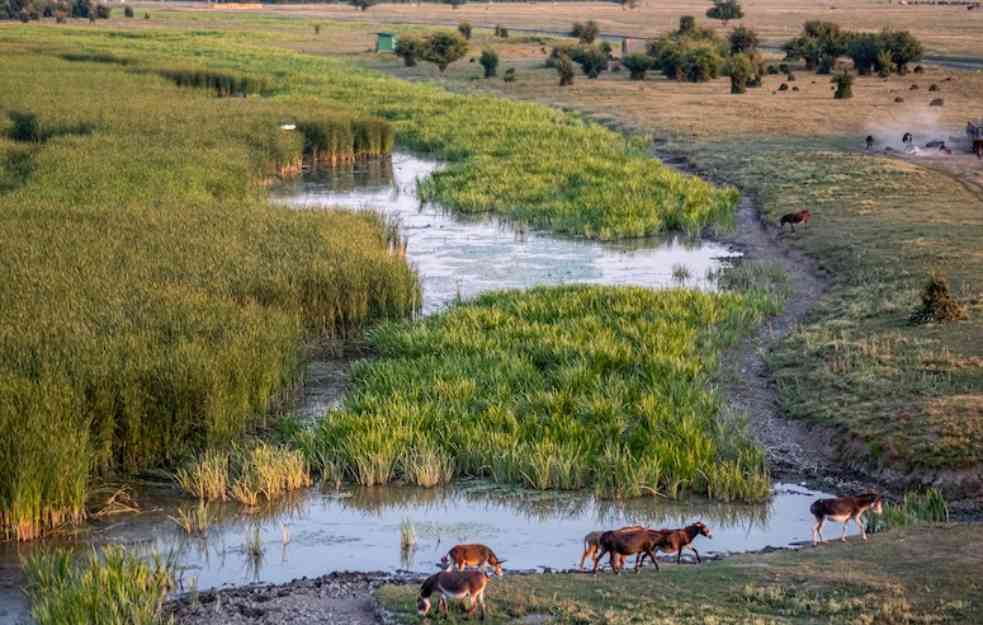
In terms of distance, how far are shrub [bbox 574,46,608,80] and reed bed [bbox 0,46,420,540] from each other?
26262 mm

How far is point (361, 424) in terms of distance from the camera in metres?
12.4

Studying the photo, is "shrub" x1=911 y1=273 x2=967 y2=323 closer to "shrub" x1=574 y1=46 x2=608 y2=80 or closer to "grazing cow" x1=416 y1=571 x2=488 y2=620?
"grazing cow" x1=416 y1=571 x2=488 y2=620

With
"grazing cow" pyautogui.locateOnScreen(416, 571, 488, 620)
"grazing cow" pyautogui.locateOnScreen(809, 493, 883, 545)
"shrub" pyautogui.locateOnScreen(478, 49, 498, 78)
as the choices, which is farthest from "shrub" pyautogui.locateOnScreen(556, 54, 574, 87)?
"grazing cow" pyautogui.locateOnScreen(416, 571, 488, 620)

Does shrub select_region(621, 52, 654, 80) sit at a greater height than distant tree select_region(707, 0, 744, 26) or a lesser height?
lesser

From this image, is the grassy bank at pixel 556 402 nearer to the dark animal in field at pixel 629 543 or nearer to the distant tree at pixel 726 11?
the dark animal in field at pixel 629 543

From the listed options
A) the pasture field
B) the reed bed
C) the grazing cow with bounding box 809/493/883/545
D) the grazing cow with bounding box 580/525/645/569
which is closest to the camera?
the grazing cow with bounding box 580/525/645/569

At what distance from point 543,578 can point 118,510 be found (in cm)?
396

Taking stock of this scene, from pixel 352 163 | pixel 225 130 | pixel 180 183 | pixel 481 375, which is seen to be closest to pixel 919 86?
pixel 352 163

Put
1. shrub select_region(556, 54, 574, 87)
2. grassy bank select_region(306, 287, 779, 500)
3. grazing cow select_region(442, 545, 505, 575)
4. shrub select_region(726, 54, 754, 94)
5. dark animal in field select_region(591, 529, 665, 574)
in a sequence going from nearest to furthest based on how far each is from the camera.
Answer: grazing cow select_region(442, 545, 505, 575) < dark animal in field select_region(591, 529, 665, 574) < grassy bank select_region(306, 287, 779, 500) < shrub select_region(726, 54, 754, 94) < shrub select_region(556, 54, 574, 87)

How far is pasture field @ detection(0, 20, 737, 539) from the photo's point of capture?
→ 1195 centimetres

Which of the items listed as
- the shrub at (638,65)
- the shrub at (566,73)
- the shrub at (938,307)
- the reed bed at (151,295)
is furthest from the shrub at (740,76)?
the shrub at (938,307)

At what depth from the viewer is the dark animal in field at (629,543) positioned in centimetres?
890

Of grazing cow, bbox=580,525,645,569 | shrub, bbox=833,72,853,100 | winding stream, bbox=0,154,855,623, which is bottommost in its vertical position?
winding stream, bbox=0,154,855,623

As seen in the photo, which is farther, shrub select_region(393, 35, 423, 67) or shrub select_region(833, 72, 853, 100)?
shrub select_region(393, 35, 423, 67)
